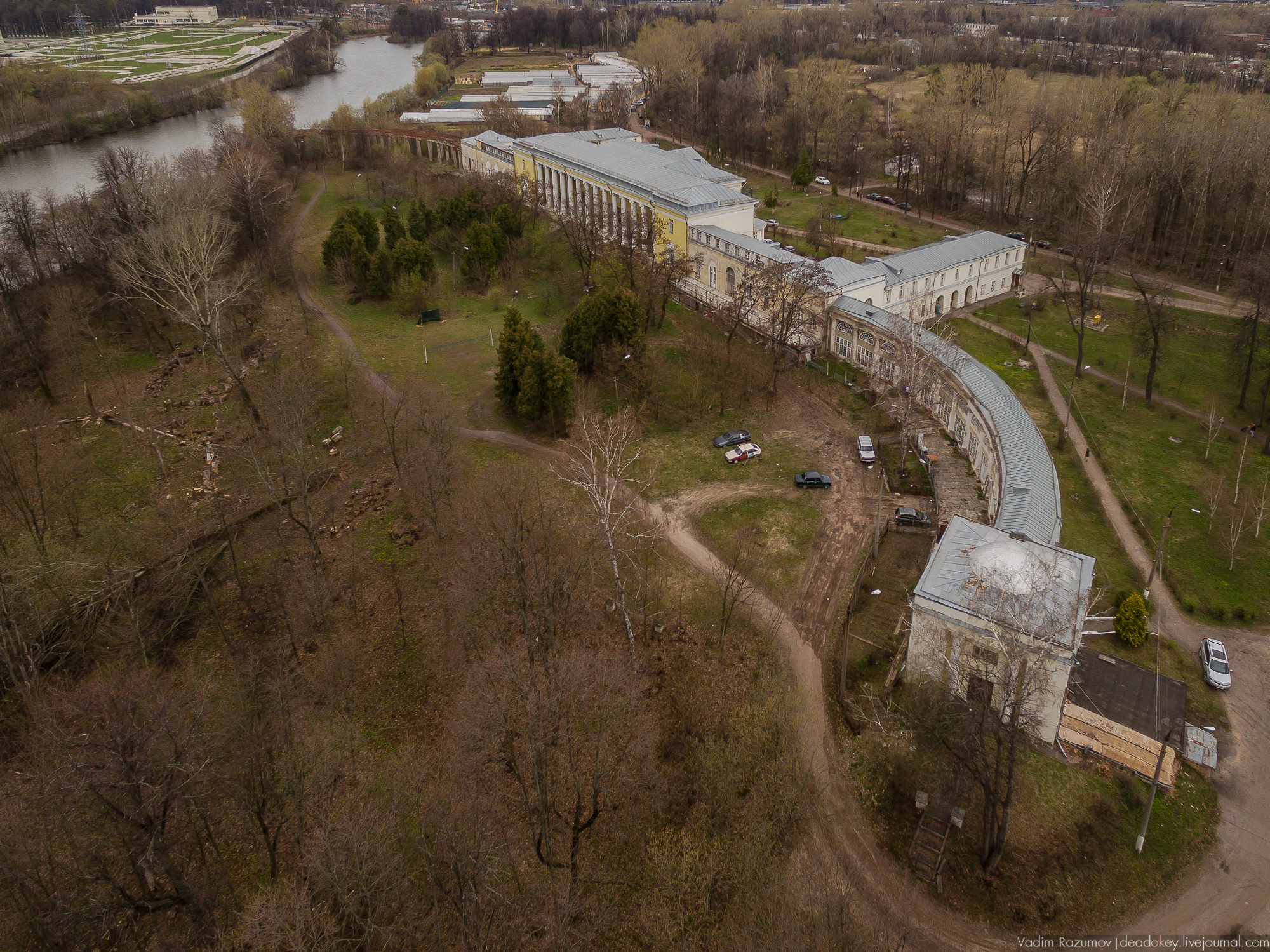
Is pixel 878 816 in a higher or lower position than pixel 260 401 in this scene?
lower

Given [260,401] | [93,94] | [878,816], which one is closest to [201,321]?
[260,401]

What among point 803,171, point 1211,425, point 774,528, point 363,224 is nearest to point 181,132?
point 363,224

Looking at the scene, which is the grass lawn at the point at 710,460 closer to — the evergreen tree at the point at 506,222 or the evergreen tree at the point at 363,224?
the evergreen tree at the point at 506,222

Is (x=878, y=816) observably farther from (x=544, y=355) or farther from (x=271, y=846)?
(x=544, y=355)

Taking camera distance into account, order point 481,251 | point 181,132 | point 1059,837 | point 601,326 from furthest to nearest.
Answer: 1. point 181,132
2. point 481,251
3. point 601,326
4. point 1059,837

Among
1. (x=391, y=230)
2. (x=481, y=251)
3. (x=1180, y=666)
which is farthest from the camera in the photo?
(x=391, y=230)

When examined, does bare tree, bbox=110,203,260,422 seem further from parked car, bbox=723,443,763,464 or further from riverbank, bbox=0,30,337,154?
riverbank, bbox=0,30,337,154

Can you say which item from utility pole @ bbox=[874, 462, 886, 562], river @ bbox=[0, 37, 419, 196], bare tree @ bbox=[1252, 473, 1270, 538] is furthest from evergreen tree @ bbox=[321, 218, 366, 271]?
bare tree @ bbox=[1252, 473, 1270, 538]

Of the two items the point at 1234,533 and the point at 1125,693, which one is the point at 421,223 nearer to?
the point at 1234,533
